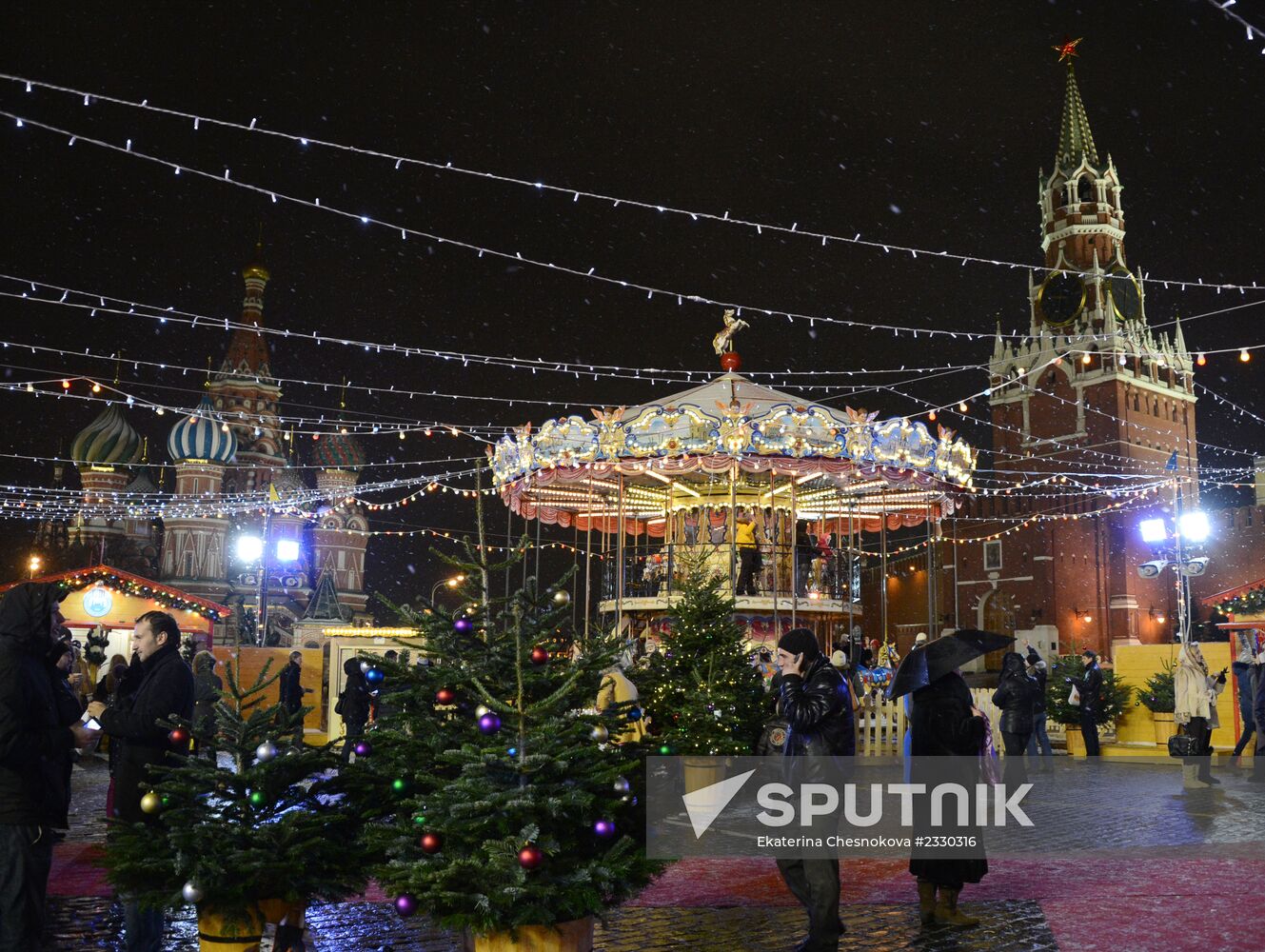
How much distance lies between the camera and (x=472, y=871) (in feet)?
16.2

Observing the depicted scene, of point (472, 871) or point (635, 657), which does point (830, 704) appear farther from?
point (635, 657)

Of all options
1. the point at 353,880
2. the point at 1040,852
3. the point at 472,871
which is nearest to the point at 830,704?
the point at 472,871

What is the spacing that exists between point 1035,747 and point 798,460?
583 cm

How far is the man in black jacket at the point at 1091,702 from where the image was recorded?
17.5 m

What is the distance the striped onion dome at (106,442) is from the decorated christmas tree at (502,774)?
57545 millimetres

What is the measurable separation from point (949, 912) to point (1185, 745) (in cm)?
857

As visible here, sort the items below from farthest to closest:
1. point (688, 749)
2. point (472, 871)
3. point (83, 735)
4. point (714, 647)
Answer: point (714, 647)
point (688, 749)
point (83, 735)
point (472, 871)

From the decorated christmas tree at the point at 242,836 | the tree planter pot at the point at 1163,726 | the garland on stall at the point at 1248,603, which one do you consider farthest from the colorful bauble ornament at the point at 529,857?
the garland on stall at the point at 1248,603

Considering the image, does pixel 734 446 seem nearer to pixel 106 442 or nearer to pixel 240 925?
pixel 240 925

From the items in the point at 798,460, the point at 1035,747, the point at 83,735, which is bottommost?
the point at 1035,747

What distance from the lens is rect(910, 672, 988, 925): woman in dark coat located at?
6.54m

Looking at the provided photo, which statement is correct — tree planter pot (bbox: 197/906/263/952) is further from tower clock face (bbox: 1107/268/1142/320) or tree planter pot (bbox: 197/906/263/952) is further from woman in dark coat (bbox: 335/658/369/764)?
tower clock face (bbox: 1107/268/1142/320)

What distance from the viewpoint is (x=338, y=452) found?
202 feet

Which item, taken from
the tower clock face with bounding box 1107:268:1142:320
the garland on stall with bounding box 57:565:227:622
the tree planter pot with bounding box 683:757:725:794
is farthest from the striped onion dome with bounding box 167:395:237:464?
the tree planter pot with bounding box 683:757:725:794
